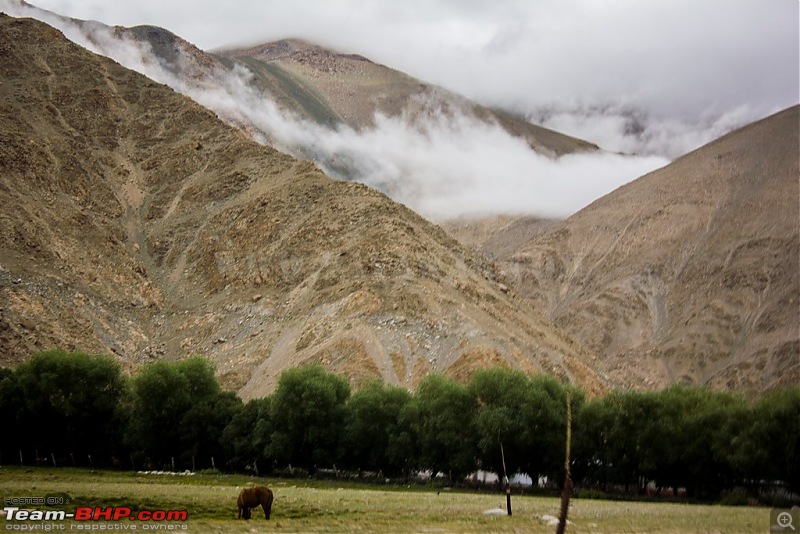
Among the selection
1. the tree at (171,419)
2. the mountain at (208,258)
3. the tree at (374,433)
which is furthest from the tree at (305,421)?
the mountain at (208,258)

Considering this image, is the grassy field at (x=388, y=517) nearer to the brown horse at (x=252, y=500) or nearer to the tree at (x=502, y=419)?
the brown horse at (x=252, y=500)

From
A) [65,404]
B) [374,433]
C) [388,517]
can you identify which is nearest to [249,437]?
[374,433]

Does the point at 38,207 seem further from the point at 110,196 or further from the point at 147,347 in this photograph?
the point at 147,347

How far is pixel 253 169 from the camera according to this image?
159000 millimetres

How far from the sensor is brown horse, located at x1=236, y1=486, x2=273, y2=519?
90.4ft

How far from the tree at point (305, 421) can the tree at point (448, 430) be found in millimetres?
8510

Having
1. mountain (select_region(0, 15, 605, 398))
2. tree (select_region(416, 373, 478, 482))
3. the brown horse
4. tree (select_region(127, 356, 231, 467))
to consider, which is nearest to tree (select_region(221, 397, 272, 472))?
tree (select_region(127, 356, 231, 467))

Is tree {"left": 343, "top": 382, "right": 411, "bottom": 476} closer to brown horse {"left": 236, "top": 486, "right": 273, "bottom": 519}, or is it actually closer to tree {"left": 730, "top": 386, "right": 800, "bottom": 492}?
tree {"left": 730, "top": 386, "right": 800, "bottom": 492}

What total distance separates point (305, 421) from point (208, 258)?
7476 cm

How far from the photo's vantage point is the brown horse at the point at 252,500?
2756 centimetres

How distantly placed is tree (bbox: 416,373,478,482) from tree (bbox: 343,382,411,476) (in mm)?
2165

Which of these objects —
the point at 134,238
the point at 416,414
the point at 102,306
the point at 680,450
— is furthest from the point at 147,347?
the point at 680,450

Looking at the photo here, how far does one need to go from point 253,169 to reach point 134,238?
26.4 meters

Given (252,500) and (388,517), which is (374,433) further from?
(252,500)
